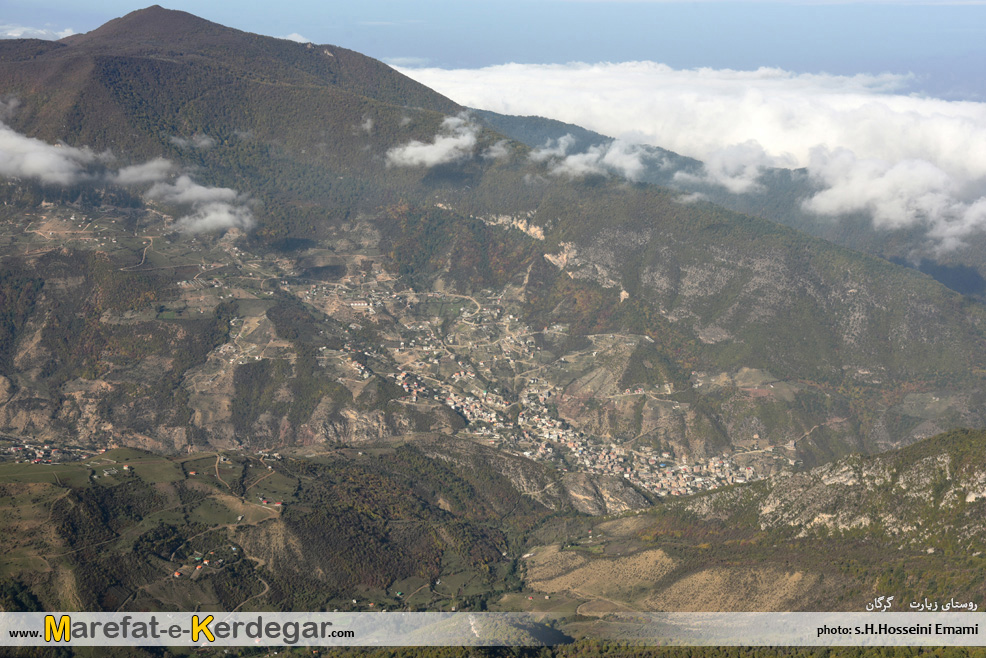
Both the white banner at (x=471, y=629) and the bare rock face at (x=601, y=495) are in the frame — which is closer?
the white banner at (x=471, y=629)

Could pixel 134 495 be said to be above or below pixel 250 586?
above

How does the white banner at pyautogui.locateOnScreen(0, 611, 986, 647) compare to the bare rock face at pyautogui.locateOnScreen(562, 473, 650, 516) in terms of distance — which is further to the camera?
the bare rock face at pyautogui.locateOnScreen(562, 473, 650, 516)

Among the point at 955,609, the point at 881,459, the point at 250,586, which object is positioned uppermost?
the point at 881,459

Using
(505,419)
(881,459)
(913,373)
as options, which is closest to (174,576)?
(505,419)

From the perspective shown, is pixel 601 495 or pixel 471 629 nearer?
pixel 471 629

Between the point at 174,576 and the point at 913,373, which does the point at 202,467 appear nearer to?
the point at 174,576

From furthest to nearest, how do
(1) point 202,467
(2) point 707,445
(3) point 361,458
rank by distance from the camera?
(2) point 707,445
(3) point 361,458
(1) point 202,467

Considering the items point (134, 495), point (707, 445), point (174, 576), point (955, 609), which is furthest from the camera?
point (707, 445)

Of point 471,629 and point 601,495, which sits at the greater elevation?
point 601,495

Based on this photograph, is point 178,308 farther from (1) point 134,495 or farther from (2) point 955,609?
(2) point 955,609

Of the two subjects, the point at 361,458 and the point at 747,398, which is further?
the point at 747,398
